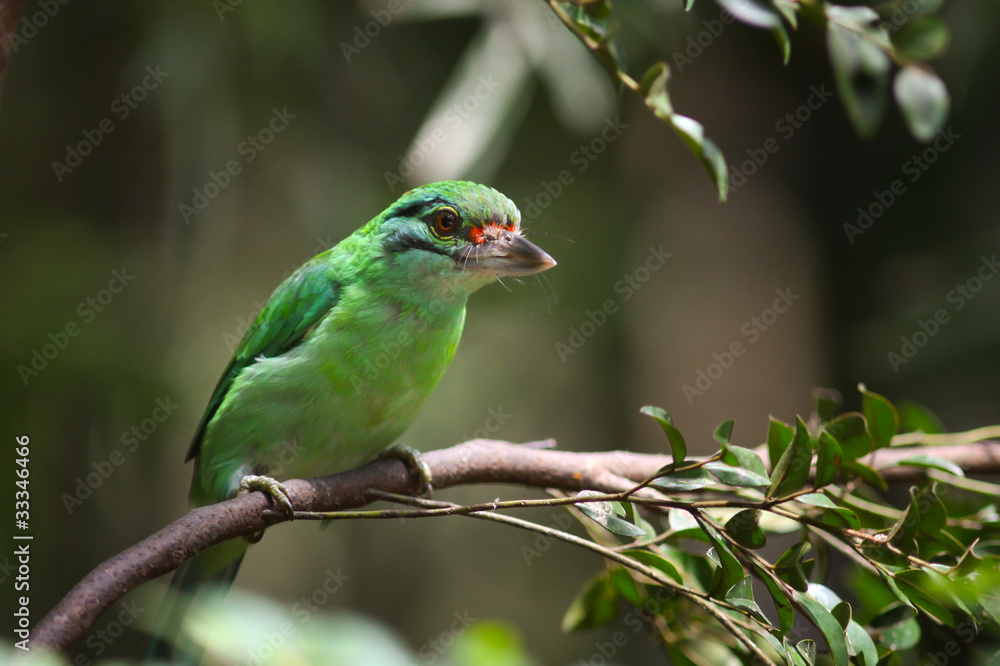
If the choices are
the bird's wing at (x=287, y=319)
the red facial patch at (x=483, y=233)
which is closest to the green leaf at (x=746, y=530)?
the red facial patch at (x=483, y=233)

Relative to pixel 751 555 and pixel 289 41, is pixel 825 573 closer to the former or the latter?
pixel 751 555

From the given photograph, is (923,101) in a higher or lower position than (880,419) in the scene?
higher

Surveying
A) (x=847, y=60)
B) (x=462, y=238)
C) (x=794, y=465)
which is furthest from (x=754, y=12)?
(x=462, y=238)

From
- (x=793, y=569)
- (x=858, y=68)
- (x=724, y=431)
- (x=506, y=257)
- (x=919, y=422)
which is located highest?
(x=858, y=68)

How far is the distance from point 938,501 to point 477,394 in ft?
15.2

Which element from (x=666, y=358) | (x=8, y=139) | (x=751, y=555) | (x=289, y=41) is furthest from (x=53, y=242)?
(x=751, y=555)

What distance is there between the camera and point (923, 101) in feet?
4.25

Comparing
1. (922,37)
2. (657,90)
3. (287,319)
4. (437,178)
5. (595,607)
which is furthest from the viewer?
(437,178)

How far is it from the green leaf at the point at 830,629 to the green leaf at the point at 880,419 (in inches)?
26.3

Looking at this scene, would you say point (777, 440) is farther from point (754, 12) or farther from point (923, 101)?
point (754, 12)

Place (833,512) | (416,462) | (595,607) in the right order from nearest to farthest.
→ (833,512) < (595,607) < (416,462)

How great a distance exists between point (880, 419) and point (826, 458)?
51 centimetres

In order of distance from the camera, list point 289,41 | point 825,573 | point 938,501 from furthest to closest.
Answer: point 289,41, point 825,573, point 938,501

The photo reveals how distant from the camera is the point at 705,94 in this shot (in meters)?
4.95
